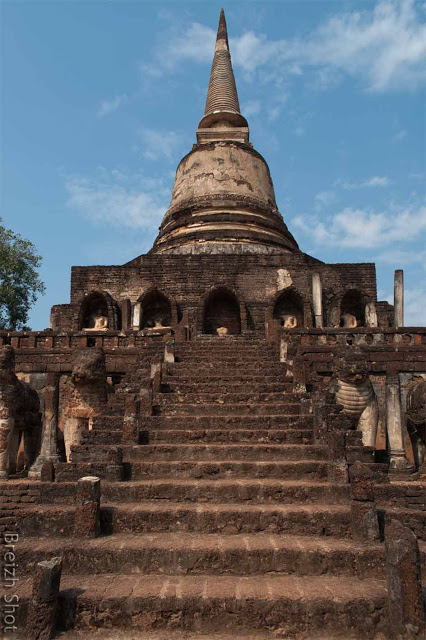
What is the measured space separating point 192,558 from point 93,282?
1723 centimetres

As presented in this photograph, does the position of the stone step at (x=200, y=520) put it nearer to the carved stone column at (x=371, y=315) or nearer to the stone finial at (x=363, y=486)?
the stone finial at (x=363, y=486)

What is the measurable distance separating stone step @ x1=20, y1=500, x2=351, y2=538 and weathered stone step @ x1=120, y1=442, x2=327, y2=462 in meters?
1.39

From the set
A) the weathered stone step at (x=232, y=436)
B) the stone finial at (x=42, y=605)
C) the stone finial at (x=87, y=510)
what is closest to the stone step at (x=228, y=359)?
the weathered stone step at (x=232, y=436)

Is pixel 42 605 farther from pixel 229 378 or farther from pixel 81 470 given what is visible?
pixel 229 378

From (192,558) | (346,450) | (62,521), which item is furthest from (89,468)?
(346,450)

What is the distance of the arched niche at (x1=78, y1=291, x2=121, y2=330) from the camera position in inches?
807

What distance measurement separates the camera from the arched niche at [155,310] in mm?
20453

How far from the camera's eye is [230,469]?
709 centimetres

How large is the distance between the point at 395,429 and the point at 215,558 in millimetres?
5925

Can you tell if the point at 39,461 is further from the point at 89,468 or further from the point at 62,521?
the point at 62,521

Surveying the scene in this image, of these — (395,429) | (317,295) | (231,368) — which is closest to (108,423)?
(231,368)

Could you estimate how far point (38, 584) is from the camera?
175 inches

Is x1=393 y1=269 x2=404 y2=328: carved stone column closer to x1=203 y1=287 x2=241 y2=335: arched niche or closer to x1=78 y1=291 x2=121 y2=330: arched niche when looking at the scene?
x1=203 y1=287 x2=241 y2=335: arched niche

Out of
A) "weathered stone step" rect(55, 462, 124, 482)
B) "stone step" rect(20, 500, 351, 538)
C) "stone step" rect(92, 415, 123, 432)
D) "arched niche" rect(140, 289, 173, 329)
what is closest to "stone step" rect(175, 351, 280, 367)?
"stone step" rect(92, 415, 123, 432)
